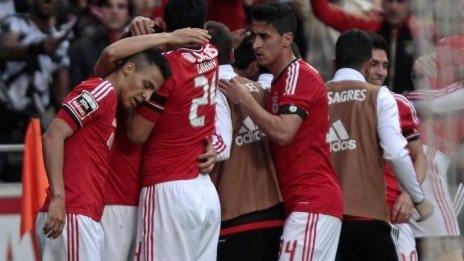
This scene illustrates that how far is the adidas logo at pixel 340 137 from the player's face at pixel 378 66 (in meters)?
0.80

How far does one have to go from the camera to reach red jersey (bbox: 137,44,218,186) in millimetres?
7641

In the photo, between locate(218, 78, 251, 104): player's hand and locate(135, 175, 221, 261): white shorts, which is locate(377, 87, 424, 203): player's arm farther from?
locate(135, 175, 221, 261): white shorts

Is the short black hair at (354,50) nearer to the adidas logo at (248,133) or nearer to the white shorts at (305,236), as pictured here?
the adidas logo at (248,133)

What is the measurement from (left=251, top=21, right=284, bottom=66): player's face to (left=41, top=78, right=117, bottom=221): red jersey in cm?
106

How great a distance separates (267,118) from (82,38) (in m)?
3.19

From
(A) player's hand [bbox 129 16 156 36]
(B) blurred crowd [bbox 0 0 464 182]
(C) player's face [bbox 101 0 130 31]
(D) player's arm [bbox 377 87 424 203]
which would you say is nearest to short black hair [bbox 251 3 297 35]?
(A) player's hand [bbox 129 16 156 36]

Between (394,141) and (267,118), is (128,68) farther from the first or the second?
(394,141)

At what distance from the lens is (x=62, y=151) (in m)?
7.16

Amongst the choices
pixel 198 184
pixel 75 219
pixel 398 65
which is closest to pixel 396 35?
pixel 398 65

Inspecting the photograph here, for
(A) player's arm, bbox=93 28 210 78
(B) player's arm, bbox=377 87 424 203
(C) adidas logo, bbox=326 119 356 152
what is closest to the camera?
(A) player's arm, bbox=93 28 210 78

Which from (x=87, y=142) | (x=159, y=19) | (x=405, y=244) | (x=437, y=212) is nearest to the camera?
(x=87, y=142)

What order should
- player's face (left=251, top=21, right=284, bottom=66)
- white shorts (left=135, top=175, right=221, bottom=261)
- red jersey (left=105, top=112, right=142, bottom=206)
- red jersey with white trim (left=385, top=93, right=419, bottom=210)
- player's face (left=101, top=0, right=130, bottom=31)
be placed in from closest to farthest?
1. white shorts (left=135, top=175, right=221, bottom=261)
2. red jersey (left=105, top=112, right=142, bottom=206)
3. player's face (left=251, top=21, right=284, bottom=66)
4. red jersey with white trim (left=385, top=93, right=419, bottom=210)
5. player's face (left=101, top=0, right=130, bottom=31)

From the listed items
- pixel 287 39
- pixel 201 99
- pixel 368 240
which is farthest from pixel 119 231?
pixel 368 240

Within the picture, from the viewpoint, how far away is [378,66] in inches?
363
